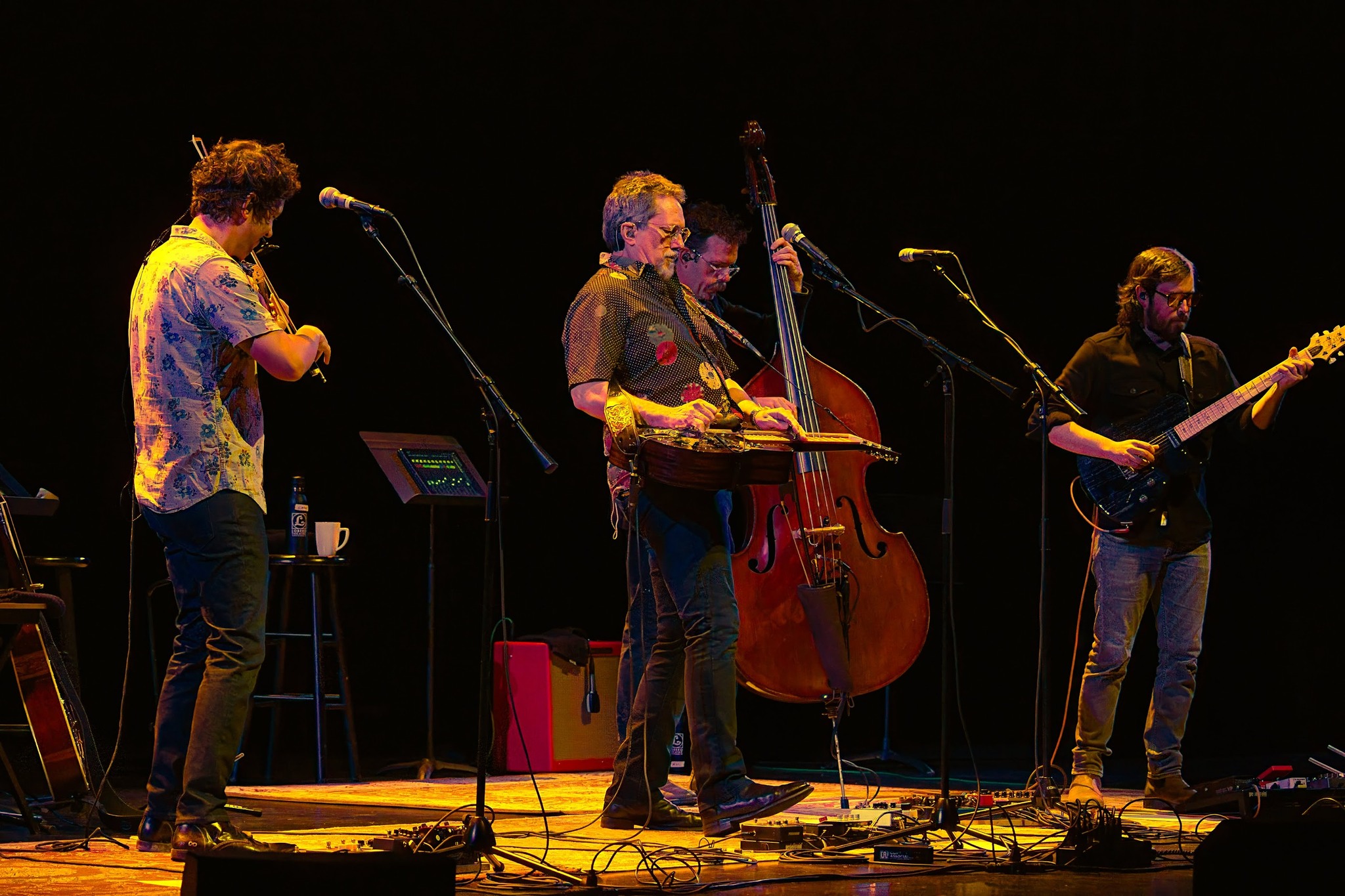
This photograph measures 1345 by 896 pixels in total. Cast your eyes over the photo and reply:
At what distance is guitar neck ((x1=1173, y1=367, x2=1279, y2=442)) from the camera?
4742mm

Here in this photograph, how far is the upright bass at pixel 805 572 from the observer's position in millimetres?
4688

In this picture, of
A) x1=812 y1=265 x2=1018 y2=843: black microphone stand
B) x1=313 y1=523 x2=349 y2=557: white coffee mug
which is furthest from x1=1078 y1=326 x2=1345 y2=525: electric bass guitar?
x1=313 y1=523 x2=349 y2=557: white coffee mug

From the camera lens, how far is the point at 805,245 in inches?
177

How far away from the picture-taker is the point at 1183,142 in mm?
7129

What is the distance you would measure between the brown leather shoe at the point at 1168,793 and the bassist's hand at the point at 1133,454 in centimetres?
100

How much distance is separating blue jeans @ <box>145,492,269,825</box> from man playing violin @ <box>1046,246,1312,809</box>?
2572mm

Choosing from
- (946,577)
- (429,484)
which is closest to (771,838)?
(946,577)

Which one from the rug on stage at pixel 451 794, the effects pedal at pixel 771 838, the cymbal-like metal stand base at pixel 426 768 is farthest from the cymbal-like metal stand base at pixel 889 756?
the effects pedal at pixel 771 838

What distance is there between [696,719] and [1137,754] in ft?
13.3

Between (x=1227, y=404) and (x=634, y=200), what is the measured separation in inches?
80.4

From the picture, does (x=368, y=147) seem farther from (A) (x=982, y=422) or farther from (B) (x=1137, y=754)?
(B) (x=1137, y=754)

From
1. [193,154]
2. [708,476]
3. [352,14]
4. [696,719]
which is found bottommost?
[696,719]

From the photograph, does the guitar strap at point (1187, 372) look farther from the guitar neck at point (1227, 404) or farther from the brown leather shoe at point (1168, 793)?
the brown leather shoe at point (1168, 793)

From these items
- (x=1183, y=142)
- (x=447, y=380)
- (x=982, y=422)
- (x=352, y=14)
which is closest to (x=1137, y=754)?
(x=982, y=422)
